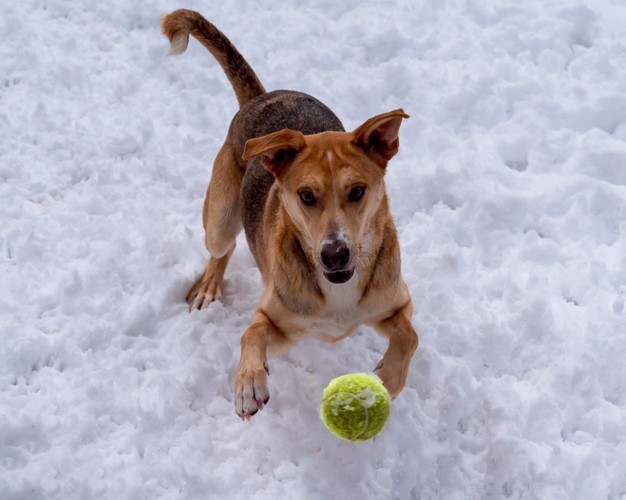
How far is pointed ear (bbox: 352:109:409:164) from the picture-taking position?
3490mm

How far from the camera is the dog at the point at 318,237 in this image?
3.48 metres

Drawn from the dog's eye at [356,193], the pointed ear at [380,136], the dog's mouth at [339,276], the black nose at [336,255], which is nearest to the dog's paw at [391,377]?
the dog's mouth at [339,276]

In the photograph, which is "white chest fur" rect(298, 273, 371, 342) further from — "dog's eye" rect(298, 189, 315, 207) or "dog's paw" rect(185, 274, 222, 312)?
"dog's paw" rect(185, 274, 222, 312)

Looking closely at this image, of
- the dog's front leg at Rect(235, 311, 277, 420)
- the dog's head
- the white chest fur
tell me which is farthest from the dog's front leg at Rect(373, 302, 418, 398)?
the dog's front leg at Rect(235, 311, 277, 420)

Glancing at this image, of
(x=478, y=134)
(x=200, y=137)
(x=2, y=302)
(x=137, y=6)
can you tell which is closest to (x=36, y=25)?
(x=137, y=6)

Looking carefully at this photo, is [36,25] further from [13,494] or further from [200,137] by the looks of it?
[13,494]

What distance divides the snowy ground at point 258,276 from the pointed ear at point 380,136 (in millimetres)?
1374

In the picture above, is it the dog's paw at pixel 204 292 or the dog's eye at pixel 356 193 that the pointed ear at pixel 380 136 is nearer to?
the dog's eye at pixel 356 193

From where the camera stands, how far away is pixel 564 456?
372 cm

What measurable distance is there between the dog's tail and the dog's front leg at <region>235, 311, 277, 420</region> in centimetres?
194

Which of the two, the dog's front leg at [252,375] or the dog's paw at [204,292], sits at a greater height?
the dog's front leg at [252,375]

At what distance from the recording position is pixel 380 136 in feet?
11.9

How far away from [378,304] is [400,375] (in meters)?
0.41

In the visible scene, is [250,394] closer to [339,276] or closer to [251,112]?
[339,276]
